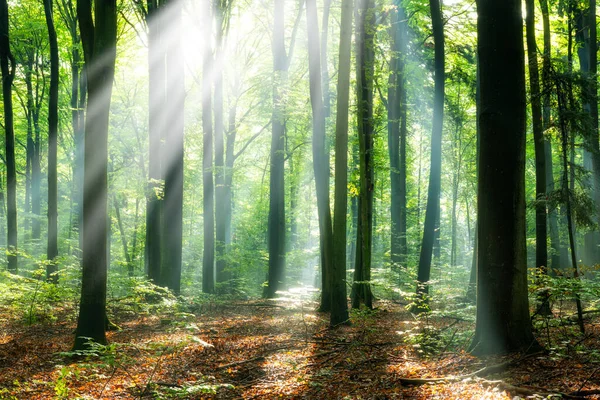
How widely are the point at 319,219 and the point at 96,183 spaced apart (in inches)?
263

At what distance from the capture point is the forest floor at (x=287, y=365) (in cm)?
490

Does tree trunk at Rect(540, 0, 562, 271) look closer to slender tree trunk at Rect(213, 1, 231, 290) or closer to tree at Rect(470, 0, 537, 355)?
tree at Rect(470, 0, 537, 355)

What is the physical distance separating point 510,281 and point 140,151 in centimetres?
2122

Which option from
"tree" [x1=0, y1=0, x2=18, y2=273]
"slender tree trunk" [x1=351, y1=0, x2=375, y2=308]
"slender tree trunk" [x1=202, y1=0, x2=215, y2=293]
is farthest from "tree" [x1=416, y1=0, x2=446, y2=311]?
"tree" [x1=0, y1=0, x2=18, y2=273]

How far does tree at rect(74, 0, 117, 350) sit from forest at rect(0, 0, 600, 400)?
0.11 feet

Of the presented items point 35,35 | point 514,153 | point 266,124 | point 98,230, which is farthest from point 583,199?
point 35,35

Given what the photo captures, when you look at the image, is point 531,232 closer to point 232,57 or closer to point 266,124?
point 266,124

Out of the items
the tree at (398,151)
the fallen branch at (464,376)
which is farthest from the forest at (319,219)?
the tree at (398,151)

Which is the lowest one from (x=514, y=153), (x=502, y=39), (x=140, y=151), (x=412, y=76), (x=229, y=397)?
(x=229, y=397)

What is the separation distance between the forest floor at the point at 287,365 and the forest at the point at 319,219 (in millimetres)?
46

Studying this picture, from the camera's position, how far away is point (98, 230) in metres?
7.19

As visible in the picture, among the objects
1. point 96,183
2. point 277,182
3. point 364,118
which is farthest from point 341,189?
point 277,182

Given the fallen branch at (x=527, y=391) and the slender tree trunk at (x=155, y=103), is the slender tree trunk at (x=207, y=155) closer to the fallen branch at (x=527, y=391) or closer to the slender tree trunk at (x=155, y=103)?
the slender tree trunk at (x=155, y=103)

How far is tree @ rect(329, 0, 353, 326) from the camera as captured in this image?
9312mm
